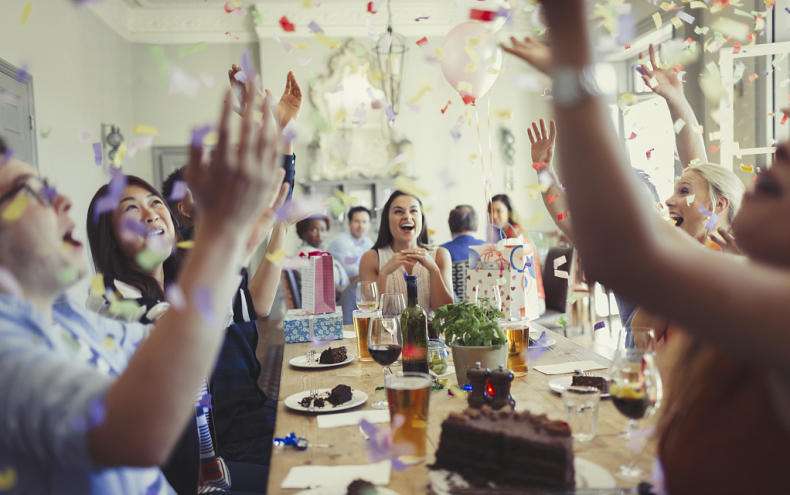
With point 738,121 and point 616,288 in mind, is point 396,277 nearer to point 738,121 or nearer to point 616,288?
point 616,288

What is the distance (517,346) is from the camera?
6.01 feet

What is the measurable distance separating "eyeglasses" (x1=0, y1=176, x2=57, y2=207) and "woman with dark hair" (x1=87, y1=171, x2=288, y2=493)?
1.98 ft

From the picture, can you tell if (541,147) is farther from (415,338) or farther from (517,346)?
(415,338)

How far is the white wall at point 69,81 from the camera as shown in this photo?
451 cm

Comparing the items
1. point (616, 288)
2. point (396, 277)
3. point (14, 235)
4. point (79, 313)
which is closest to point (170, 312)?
point (14, 235)

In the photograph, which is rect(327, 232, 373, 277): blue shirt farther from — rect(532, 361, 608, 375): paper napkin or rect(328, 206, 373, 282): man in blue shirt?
rect(532, 361, 608, 375): paper napkin

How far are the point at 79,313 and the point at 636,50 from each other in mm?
6305

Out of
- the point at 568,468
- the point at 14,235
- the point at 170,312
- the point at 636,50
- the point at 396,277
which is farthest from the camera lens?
the point at 636,50

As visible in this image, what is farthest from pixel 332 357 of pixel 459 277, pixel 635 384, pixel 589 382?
pixel 459 277

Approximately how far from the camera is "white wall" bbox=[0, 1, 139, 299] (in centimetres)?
451

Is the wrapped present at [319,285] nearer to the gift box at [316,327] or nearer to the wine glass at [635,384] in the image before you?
the gift box at [316,327]

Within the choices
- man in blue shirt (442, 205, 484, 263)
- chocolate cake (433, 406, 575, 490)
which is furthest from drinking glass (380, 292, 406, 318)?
man in blue shirt (442, 205, 484, 263)

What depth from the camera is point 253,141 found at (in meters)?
0.78

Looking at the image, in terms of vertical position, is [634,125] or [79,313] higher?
[634,125]
